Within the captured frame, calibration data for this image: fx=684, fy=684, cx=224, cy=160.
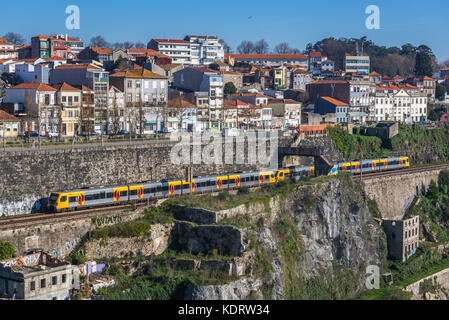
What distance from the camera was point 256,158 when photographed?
184ft

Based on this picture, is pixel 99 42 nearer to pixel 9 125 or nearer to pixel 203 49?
pixel 203 49

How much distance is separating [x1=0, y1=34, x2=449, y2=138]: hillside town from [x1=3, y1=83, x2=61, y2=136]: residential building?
0.26 feet

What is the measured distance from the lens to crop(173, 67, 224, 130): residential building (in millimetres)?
67688

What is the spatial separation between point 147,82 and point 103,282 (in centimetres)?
3261

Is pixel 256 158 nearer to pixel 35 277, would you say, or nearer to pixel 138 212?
pixel 138 212

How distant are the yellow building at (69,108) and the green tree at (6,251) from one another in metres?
22.2


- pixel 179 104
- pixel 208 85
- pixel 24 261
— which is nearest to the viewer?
pixel 24 261

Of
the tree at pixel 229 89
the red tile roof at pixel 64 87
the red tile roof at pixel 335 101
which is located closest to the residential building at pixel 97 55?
the tree at pixel 229 89

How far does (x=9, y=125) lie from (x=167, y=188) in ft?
49.5

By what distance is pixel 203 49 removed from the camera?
102 meters

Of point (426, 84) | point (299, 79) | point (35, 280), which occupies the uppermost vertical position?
point (299, 79)

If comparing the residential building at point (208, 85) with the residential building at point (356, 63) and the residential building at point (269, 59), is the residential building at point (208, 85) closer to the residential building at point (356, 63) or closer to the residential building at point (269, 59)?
the residential building at point (269, 59)

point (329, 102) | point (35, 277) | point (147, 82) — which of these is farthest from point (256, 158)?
point (35, 277)

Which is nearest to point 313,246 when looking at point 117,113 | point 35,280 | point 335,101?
point 35,280
